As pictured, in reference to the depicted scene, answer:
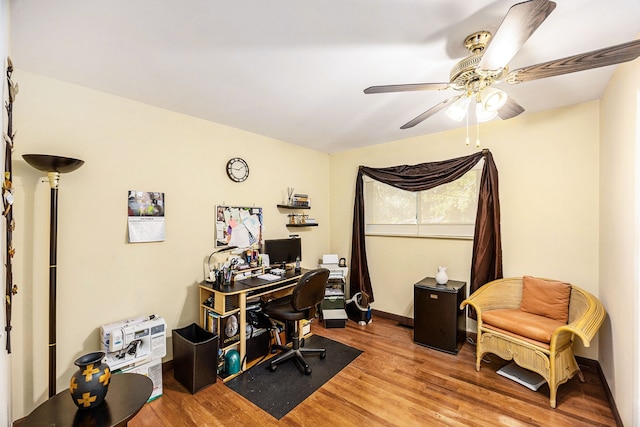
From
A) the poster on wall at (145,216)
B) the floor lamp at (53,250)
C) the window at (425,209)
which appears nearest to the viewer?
the floor lamp at (53,250)

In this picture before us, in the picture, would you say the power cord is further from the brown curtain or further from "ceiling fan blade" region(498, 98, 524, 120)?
"ceiling fan blade" region(498, 98, 524, 120)

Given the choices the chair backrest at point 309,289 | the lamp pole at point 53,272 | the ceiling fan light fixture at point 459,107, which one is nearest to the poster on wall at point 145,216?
the lamp pole at point 53,272

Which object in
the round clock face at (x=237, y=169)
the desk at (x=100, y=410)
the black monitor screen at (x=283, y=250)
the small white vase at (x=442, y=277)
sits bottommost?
the desk at (x=100, y=410)

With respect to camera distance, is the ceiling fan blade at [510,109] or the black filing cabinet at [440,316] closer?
the ceiling fan blade at [510,109]

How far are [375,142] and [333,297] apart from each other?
2.18m

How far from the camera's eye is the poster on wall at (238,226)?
2.89m

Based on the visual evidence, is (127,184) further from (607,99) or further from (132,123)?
(607,99)

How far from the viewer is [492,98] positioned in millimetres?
1659

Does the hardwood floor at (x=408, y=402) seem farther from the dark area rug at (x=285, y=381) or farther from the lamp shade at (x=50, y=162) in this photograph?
the lamp shade at (x=50, y=162)

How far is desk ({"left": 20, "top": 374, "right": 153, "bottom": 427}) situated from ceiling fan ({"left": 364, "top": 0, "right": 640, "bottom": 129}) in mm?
2068

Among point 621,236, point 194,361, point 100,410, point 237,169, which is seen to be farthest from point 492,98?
point 194,361

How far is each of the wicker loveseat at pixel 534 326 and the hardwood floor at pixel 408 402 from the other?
0.49ft

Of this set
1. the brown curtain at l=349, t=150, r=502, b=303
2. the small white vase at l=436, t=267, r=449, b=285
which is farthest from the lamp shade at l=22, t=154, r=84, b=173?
the small white vase at l=436, t=267, r=449, b=285

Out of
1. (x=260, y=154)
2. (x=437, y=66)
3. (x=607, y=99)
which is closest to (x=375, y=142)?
(x=260, y=154)
